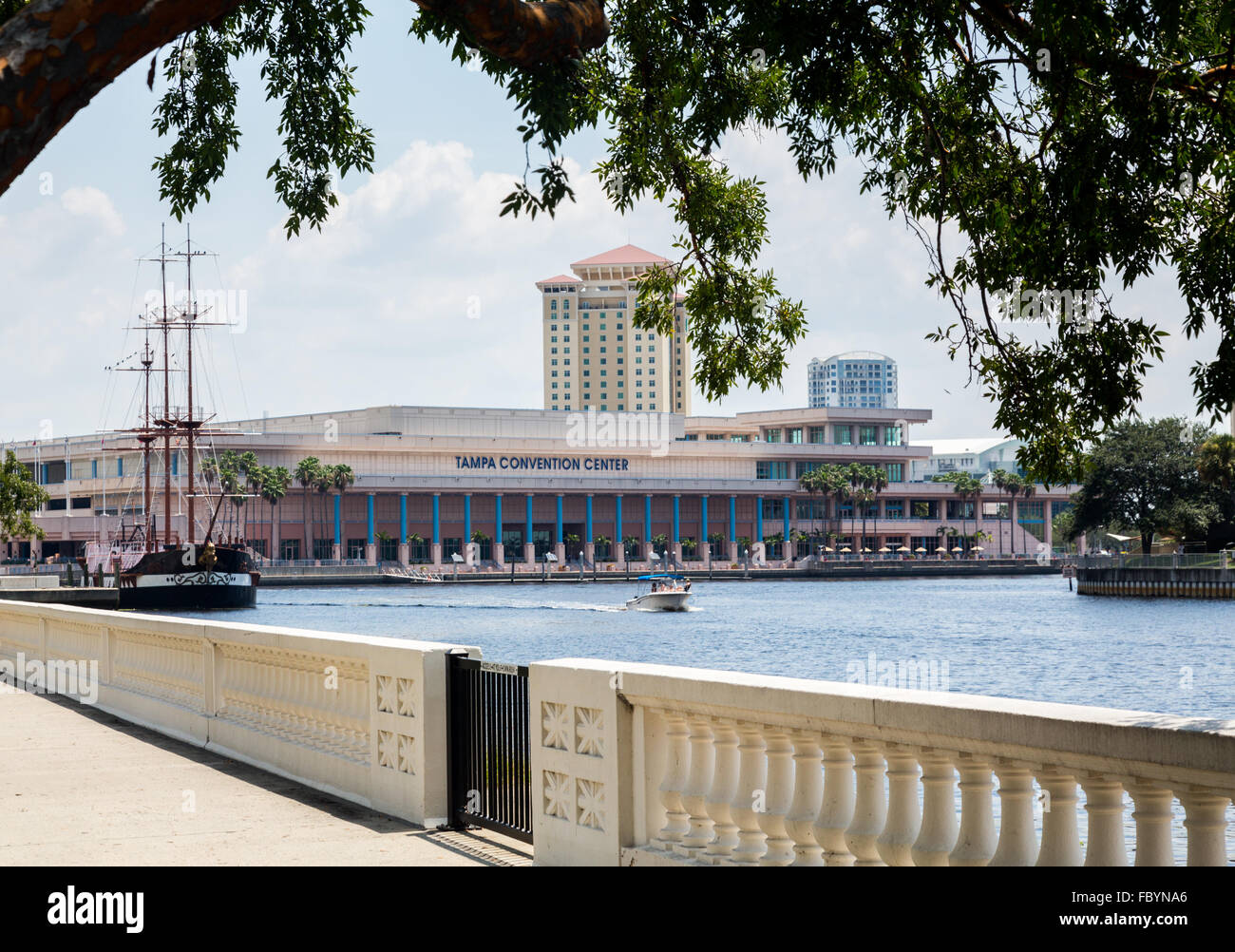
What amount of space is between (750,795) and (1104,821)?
2130 mm

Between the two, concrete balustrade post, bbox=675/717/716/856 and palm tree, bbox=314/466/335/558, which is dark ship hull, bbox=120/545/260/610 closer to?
palm tree, bbox=314/466/335/558

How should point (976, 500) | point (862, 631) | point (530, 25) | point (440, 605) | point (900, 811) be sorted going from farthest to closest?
1. point (976, 500)
2. point (440, 605)
3. point (862, 631)
4. point (530, 25)
5. point (900, 811)

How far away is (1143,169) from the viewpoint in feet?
28.7

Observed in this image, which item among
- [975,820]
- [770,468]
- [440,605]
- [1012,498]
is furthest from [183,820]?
[1012,498]

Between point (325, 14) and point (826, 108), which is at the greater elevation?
point (325, 14)

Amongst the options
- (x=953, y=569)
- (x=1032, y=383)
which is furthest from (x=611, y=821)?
(x=953, y=569)

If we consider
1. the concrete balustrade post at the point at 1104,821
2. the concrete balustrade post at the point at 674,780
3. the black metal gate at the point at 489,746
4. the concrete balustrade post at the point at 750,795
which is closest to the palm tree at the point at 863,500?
the black metal gate at the point at 489,746

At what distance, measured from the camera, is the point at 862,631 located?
79.5 meters

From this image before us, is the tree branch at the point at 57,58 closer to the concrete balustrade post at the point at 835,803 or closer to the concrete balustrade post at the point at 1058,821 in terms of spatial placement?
the concrete balustrade post at the point at 835,803

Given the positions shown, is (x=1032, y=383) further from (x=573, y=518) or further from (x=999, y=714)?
(x=573, y=518)

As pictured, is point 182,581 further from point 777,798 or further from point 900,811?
point 900,811

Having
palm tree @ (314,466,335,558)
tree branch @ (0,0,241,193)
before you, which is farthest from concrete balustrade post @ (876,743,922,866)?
palm tree @ (314,466,335,558)
